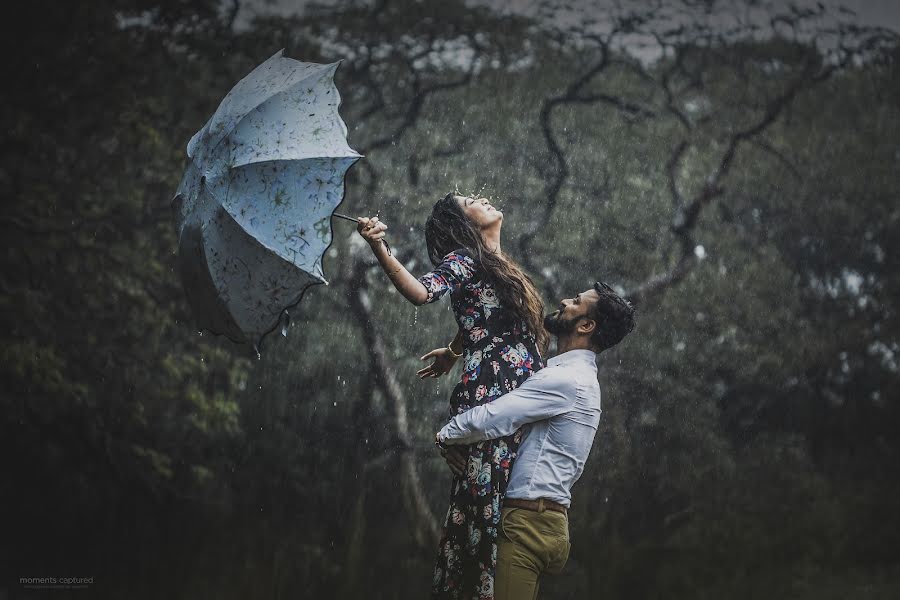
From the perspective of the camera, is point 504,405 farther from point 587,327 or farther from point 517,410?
point 587,327

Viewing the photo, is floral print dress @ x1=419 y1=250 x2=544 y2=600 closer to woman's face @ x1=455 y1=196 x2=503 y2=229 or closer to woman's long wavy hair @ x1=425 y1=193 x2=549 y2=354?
woman's long wavy hair @ x1=425 y1=193 x2=549 y2=354

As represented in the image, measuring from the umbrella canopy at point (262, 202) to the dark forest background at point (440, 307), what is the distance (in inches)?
124

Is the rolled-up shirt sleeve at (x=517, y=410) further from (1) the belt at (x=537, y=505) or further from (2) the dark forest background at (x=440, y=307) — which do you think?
(2) the dark forest background at (x=440, y=307)

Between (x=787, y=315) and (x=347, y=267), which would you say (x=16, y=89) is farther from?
(x=787, y=315)

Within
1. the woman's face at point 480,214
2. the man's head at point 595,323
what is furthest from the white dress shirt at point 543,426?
the woman's face at point 480,214

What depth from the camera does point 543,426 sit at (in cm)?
232

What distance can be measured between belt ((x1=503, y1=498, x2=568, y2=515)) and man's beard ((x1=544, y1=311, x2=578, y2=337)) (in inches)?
16.5

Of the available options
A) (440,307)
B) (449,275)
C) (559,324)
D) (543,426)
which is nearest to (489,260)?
(449,275)

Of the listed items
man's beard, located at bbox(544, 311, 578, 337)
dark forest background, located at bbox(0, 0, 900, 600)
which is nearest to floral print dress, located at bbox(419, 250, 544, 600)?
man's beard, located at bbox(544, 311, 578, 337)

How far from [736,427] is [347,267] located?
2366 mm

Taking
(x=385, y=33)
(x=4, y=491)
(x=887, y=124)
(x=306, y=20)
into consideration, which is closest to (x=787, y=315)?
(x=887, y=124)

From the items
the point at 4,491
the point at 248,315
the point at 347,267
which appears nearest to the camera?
the point at 248,315

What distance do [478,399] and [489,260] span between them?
359 millimetres

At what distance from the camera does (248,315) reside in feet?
8.07
